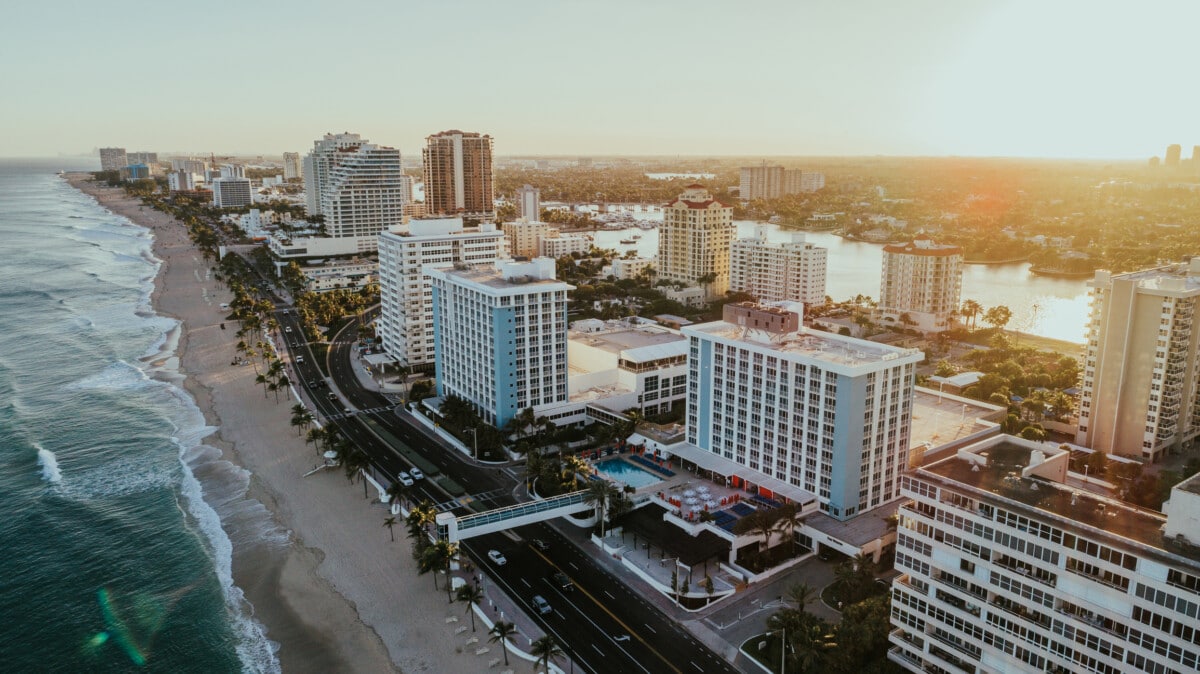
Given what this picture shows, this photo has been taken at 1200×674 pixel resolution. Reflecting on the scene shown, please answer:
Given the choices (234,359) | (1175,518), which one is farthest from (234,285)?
(1175,518)

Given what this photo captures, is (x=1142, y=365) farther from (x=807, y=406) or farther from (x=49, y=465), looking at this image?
(x=49, y=465)

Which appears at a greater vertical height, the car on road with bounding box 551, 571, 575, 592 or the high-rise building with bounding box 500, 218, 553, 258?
the high-rise building with bounding box 500, 218, 553, 258

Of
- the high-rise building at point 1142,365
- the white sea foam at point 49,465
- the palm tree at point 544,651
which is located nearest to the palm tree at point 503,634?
the palm tree at point 544,651

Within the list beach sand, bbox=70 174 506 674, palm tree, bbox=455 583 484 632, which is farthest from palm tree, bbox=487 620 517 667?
palm tree, bbox=455 583 484 632

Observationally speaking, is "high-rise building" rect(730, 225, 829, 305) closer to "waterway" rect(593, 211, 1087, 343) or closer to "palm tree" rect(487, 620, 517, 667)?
"waterway" rect(593, 211, 1087, 343)

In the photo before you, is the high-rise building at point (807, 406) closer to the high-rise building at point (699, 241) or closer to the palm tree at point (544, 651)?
the palm tree at point (544, 651)
